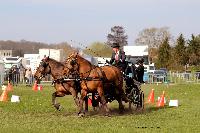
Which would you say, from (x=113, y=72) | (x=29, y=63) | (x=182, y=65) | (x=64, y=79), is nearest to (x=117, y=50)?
(x=113, y=72)

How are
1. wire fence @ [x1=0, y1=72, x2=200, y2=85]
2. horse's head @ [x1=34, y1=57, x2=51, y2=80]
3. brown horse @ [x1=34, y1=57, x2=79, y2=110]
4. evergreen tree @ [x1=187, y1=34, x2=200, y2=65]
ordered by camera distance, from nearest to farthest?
brown horse @ [x1=34, y1=57, x2=79, y2=110] < horse's head @ [x1=34, y1=57, x2=51, y2=80] < wire fence @ [x1=0, y1=72, x2=200, y2=85] < evergreen tree @ [x1=187, y1=34, x2=200, y2=65]

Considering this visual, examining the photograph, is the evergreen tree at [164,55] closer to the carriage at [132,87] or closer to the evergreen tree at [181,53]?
the evergreen tree at [181,53]

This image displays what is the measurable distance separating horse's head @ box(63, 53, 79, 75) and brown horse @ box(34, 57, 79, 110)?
0.39 meters

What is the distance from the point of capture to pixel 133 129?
12.5 meters

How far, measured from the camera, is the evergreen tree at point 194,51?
244 feet

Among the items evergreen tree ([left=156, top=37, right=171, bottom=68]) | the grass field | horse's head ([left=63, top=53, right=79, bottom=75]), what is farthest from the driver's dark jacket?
evergreen tree ([left=156, top=37, right=171, bottom=68])

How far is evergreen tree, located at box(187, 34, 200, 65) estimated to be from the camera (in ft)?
244

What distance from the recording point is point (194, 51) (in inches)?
2953

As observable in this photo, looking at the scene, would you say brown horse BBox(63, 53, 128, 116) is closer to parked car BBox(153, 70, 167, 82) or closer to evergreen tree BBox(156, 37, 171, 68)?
parked car BBox(153, 70, 167, 82)

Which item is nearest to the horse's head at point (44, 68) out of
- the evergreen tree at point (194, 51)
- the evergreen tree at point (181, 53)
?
the evergreen tree at point (181, 53)

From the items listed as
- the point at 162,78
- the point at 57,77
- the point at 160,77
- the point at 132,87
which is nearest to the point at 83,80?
the point at 57,77

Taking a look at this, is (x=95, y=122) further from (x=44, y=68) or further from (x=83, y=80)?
(x=44, y=68)

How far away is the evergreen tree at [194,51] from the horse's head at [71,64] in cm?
5984

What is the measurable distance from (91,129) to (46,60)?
5.17 metres
